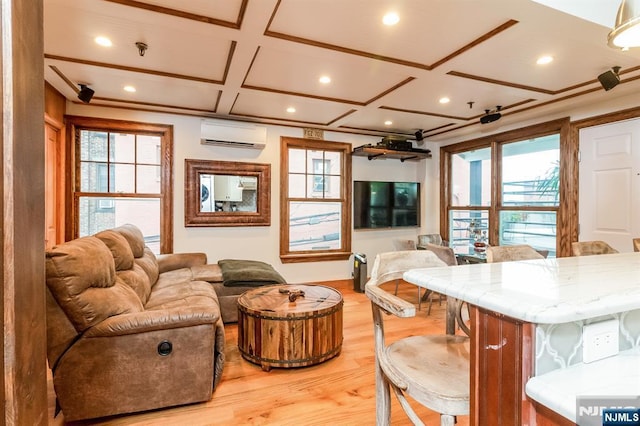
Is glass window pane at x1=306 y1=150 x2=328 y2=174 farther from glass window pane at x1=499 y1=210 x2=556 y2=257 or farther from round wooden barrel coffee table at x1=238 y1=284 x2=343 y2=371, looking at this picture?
round wooden barrel coffee table at x1=238 y1=284 x2=343 y2=371

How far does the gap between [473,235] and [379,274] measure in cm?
446

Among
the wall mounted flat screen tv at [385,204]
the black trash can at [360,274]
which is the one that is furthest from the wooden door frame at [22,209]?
the wall mounted flat screen tv at [385,204]

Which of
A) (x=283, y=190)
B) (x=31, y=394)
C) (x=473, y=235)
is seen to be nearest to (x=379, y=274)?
(x=31, y=394)

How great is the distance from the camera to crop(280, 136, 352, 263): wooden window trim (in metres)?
4.97

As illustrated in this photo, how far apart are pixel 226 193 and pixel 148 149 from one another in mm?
1191

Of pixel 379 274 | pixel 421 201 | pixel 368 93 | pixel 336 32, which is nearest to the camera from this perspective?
pixel 379 274

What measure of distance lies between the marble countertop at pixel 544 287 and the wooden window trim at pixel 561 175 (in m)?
3.31

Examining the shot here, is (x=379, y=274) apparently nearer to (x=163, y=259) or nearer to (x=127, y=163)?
(x=163, y=259)

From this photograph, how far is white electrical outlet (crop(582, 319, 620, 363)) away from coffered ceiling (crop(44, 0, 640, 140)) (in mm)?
1889

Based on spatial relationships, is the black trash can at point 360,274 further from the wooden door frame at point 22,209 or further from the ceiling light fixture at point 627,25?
the wooden door frame at point 22,209

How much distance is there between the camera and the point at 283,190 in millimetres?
4980

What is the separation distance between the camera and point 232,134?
445 centimetres

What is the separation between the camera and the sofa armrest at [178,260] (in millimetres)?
3924

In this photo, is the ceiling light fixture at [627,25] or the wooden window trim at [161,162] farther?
the wooden window trim at [161,162]
